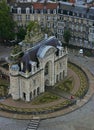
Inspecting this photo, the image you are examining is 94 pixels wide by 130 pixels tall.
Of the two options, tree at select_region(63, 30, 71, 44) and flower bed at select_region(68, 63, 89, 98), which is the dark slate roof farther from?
tree at select_region(63, 30, 71, 44)

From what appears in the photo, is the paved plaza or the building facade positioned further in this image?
the building facade

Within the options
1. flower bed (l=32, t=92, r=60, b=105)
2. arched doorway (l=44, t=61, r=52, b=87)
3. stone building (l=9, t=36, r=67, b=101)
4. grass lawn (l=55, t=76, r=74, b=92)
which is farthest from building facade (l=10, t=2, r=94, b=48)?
flower bed (l=32, t=92, r=60, b=105)

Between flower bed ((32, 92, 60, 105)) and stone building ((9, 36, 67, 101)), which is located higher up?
→ stone building ((9, 36, 67, 101))

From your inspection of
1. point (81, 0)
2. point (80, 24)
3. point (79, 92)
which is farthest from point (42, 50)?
point (81, 0)

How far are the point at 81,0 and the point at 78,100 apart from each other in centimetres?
5806

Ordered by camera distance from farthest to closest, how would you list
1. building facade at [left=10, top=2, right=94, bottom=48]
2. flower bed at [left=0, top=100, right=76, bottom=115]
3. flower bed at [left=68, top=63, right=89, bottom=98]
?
building facade at [left=10, top=2, right=94, bottom=48]
flower bed at [left=68, top=63, right=89, bottom=98]
flower bed at [left=0, top=100, right=76, bottom=115]

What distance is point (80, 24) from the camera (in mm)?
133000

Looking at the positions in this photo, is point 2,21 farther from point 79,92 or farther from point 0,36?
point 79,92

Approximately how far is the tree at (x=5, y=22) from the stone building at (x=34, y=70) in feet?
98.2

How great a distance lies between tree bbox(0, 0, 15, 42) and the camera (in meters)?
133

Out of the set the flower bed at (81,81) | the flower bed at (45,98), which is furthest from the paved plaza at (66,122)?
the flower bed at (45,98)

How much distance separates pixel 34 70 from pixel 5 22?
39.5 m

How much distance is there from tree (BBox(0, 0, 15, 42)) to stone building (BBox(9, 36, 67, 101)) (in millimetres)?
29946

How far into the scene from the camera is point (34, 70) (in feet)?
331
